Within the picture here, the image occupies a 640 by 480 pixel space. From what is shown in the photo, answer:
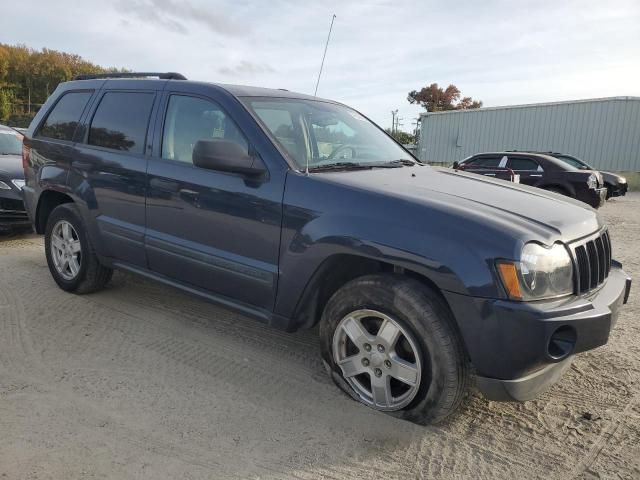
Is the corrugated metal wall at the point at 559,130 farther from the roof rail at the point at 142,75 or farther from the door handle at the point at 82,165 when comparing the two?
the door handle at the point at 82,165

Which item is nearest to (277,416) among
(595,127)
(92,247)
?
(92,247)

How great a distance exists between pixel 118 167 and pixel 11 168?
3991 millimetres

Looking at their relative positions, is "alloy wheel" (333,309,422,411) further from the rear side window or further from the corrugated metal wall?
the corrugated metal wall

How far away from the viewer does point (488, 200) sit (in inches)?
114

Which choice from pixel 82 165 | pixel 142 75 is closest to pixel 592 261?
pixel 142 75

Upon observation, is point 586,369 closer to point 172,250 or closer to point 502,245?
point 502,245

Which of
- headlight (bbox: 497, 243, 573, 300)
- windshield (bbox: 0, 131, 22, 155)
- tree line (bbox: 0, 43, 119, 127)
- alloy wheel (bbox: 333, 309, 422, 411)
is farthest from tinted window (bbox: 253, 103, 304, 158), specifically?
tree line (bbox: 0, 43, 119, 127)

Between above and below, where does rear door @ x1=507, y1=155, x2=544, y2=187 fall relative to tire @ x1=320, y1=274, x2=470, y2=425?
above

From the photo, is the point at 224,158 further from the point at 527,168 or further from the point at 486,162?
the point at 486,162

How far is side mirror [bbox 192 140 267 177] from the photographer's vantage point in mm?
3002

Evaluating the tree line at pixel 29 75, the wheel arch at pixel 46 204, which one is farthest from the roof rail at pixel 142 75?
the tree line at pixel 29 75

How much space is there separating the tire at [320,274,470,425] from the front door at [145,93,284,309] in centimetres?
51

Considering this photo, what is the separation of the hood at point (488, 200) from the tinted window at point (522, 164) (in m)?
9.64

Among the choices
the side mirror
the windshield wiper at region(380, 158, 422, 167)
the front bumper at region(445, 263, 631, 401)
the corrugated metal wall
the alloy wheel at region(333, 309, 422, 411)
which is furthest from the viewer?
the corrugated metal wall
